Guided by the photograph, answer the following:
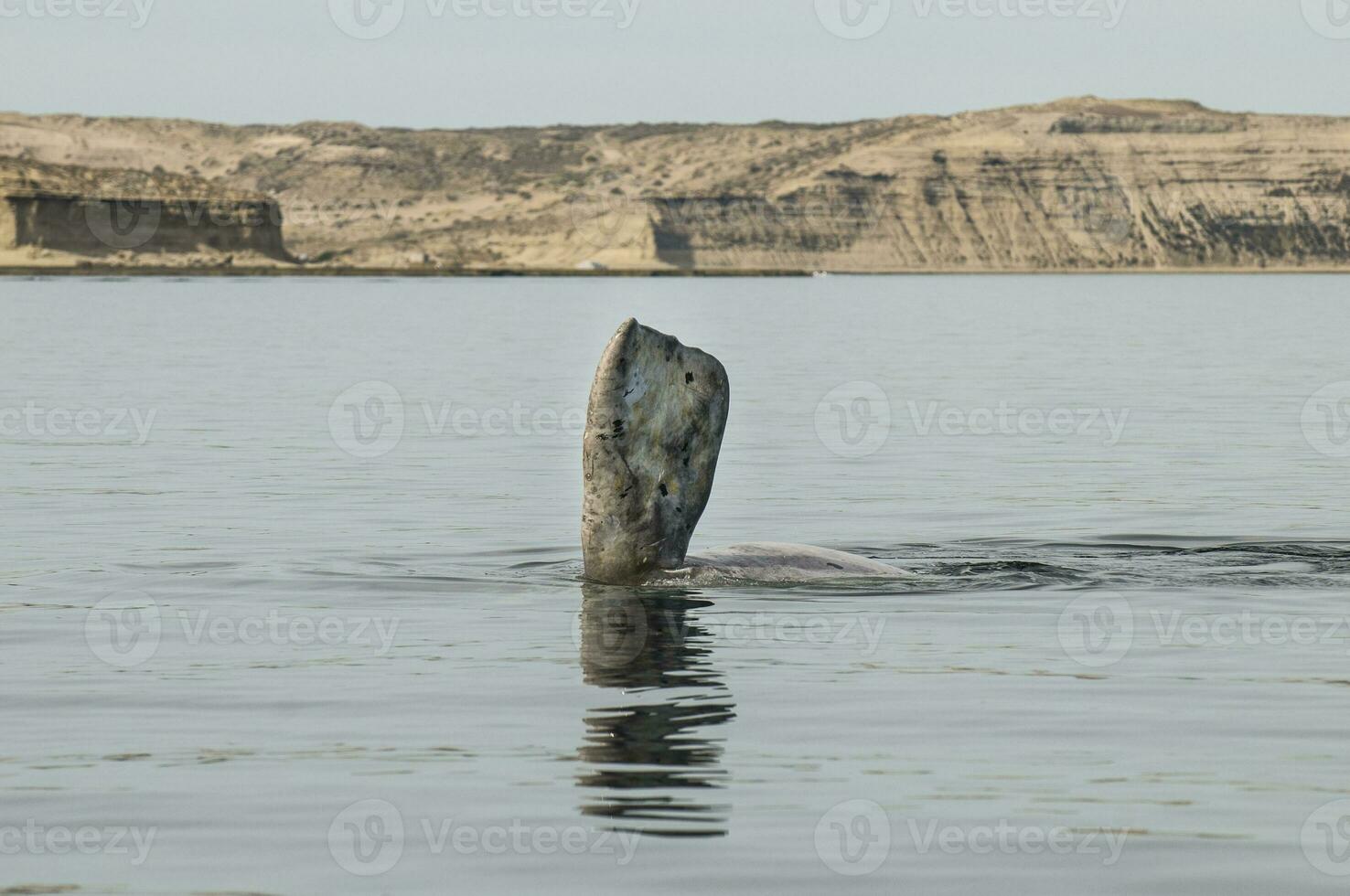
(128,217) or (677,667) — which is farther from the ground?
(128,217)

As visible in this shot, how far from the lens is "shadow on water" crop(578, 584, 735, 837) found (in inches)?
381

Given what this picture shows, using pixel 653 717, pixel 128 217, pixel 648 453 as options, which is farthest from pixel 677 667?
pixel 128 217

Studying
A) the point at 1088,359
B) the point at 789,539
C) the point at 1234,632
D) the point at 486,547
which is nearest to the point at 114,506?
the point at 486,547

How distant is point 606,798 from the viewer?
9883mm

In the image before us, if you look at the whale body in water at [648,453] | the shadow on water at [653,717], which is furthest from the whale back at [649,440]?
the shadow on water at [653,717]

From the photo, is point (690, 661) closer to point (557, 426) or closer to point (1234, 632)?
point (1234, 632)

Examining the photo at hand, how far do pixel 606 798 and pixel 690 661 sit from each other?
365 centimetres

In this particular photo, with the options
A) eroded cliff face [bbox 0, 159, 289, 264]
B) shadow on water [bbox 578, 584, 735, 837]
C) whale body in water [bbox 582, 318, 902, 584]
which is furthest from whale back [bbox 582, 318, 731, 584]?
eroded cliff face [bbox 0, 159, 289, 264]

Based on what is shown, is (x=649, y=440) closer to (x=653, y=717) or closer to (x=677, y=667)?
(x=677, y=667)

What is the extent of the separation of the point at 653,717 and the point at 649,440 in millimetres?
4008

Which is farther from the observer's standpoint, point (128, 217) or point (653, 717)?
point (128, 217)

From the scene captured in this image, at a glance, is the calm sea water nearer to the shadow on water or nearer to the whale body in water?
the shadow on water

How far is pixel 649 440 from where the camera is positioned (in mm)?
15430

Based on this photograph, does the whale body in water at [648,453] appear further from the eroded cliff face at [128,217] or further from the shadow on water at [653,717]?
the eroded cliff face at [128,217]
